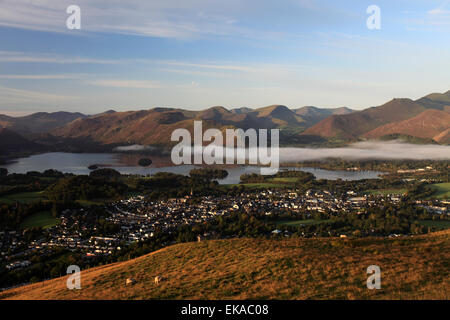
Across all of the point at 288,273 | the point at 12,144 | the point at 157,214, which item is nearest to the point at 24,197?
the point at 157,214

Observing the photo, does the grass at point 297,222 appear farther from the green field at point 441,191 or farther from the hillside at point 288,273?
the green field at point 441,191

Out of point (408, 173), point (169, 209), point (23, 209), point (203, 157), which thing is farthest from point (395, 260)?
point (203, 157)

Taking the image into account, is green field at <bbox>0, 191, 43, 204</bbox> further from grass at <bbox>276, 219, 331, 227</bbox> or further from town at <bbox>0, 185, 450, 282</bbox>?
grass at <bbox>276, 219, 331, 227</bbox>

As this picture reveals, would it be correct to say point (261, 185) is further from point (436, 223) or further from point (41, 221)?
point (41, 221)

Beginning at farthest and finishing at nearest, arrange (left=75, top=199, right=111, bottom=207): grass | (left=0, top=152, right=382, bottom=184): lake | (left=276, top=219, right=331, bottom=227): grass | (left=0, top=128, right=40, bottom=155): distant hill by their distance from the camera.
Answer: (left=0, top=128, right=40, bottom=155): distant hill < (left=0, top=152, right=382, bottom=184): lake < (left=75, top=199, right=111, bottom=207): grass < (left=276, top=219, right=331, bottom=227): grass

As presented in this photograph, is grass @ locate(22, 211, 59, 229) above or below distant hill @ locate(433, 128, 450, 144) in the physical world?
below

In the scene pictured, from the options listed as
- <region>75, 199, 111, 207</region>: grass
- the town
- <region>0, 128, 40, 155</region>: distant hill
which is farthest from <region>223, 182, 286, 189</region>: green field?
<region>0, 128, 40, 155</region>: distant hill
